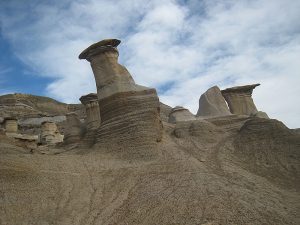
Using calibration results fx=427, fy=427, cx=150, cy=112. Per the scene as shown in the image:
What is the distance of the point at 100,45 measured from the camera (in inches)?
532

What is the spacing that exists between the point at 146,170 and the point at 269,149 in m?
4.09

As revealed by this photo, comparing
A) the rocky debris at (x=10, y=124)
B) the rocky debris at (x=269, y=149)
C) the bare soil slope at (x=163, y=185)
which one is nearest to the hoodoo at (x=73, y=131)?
the bare soil slope at (x=163, y=185)

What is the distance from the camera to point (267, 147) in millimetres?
11969

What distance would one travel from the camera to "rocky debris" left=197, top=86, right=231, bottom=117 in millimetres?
18906

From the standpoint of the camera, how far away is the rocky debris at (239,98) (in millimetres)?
21156

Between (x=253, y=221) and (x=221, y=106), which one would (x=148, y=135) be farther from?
(x=221, y=106)

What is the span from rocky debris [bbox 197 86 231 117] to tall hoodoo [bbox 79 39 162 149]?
661 centimetres

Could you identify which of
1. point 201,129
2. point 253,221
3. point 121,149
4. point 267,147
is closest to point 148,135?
point 121,149

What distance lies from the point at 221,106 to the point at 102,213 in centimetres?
1238

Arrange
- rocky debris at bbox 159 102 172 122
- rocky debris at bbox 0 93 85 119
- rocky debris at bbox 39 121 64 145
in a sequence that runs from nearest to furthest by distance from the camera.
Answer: rocky debris at bbox 39 121 64 145 → rocky debris at bbox 159 102 172 122 → rocky debris at bbox 0 93 85 119

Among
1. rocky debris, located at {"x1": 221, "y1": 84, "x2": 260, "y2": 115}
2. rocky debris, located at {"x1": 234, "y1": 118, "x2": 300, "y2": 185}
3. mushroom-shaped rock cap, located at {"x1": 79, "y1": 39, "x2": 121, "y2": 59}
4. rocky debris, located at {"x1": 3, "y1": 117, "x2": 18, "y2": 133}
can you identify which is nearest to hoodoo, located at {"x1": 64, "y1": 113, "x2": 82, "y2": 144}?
mushroom-shaped rock cap, located at {"x1": 79, "y1": 39, "x2": 121, "y2": 59}

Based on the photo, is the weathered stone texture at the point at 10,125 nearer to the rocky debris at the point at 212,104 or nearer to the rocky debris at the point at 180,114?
the rocky debris at the point at 180,114

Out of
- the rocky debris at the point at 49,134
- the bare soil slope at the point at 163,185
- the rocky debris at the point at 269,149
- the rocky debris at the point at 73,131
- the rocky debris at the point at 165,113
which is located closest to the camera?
the bare soil slope at the point at 163,185

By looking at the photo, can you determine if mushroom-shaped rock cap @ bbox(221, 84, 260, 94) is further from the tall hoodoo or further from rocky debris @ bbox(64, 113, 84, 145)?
the tall hoodoo
